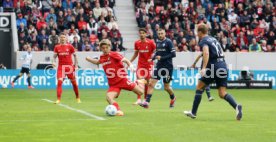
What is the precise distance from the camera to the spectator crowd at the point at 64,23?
39562 mm

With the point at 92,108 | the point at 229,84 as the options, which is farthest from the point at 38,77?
the point at 92,108

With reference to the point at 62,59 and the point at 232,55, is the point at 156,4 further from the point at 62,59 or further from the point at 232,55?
the point at 62,59

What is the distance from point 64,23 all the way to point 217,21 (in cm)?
902

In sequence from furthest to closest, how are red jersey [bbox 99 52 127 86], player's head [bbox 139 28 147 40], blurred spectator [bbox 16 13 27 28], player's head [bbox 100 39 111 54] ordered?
blurred spectator [bbox 16 13 27 28] → player's head [bbox 139 28 147 40] → red jersey [bbox 99 52 127 86] → player's head [bbox 100 39 111 54]

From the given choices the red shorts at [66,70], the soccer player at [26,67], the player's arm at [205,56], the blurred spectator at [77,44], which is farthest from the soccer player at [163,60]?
the blurred spectator at [77,44]

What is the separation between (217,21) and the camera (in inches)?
1721

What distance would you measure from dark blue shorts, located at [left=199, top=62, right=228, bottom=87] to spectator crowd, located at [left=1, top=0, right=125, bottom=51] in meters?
22.2

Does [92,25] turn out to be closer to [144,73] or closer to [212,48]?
[144,73]

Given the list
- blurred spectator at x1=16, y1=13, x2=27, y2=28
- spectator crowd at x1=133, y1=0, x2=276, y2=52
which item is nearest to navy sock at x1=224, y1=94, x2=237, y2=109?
spectator crowd at x1=133, y1=0, x2=276, y2=52

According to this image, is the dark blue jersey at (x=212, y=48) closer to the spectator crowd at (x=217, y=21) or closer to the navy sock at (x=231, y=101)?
the navy sock at (x=231, y=101)

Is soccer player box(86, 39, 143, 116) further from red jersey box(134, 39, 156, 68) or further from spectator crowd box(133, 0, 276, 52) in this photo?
spectator crowd box(133, 0, 276, 52)

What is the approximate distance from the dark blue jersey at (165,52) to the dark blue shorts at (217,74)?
5.05 meters

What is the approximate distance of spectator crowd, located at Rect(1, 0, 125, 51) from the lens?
130 feet

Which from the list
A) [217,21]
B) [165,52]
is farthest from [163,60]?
[217,21]
